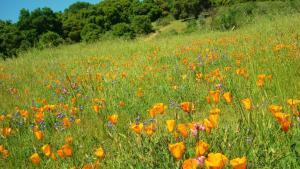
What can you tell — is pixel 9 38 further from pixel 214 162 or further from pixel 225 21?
pixel 214 162

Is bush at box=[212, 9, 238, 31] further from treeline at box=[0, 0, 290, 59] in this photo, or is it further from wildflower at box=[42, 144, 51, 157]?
treeline at box=[0, 0, 290, 59]

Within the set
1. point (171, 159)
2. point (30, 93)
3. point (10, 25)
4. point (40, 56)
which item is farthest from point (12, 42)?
point (171, 159)

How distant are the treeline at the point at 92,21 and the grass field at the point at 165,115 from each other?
93.4ft

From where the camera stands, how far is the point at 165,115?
372 cm

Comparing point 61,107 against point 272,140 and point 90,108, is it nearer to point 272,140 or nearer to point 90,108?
point 90,108

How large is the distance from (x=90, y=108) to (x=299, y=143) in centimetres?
282

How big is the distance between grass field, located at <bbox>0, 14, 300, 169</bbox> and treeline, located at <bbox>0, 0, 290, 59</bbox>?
28.5 metres

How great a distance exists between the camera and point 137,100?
4402 millimetres

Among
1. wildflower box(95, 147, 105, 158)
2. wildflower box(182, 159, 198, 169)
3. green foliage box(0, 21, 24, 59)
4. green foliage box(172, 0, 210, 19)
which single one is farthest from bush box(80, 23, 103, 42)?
wildflower box(182, 159, 198, 169)

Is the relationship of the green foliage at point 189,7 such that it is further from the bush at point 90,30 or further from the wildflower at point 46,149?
the wildflower at point 46,149

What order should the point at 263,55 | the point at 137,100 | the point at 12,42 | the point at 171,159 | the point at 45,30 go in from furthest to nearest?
the point at 45,30 < the point at 12,42 < the point at 263,55 < the point at 137,100 < the point at 171,159

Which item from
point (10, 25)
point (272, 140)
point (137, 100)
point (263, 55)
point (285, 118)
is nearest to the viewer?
point (285, 118)

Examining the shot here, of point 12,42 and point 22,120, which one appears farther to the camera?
point 12,42

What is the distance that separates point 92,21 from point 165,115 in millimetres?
42220
